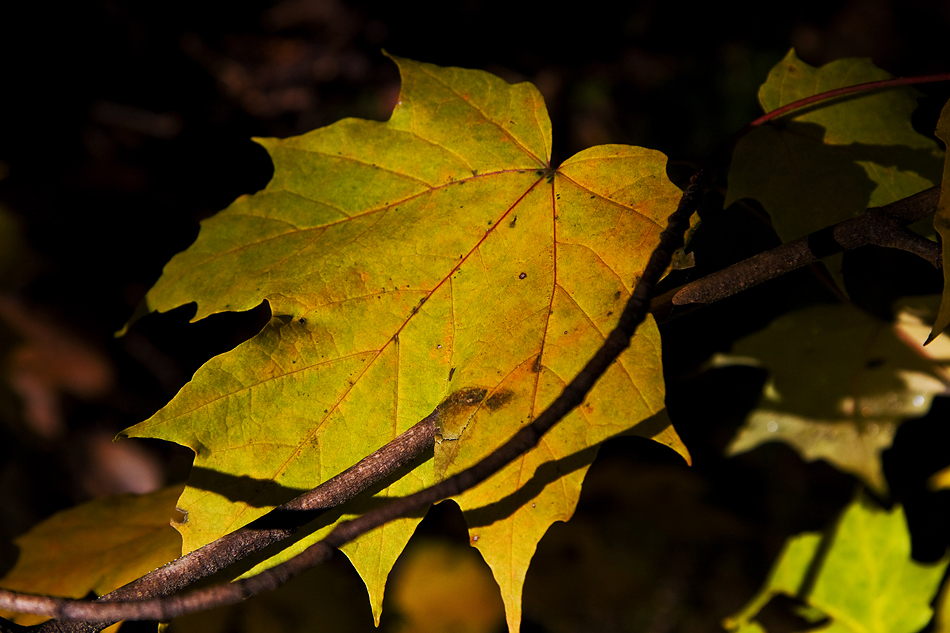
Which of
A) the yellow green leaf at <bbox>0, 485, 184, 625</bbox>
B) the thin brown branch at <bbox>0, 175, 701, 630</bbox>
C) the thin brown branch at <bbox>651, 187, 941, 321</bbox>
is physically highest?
the thin brown branch at <bbox>651, 187, 941, 321</bbox>

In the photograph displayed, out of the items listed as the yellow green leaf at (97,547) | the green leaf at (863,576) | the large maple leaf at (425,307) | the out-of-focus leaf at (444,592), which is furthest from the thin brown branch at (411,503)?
the out-of-focus leaf at (444,592)

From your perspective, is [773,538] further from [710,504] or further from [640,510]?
[640,510]

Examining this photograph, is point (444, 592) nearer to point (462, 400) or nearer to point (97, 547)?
point (97, 547)

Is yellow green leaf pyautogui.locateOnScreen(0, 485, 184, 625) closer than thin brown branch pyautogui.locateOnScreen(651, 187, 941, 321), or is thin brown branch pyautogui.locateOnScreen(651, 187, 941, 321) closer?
thin brown branch pyautogui.locateOnScreen(651, 187, 941, 321)

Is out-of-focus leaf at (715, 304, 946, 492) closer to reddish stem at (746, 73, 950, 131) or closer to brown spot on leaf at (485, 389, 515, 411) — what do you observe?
reddish stem at (746, 73, 950, 131)

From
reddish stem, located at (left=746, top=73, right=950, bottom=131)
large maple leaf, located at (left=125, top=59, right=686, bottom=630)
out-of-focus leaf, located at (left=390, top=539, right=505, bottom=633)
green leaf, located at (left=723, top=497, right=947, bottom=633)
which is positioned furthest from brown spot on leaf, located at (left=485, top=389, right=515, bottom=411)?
out-of-focus leaf, located at (left=390, top=539, right=505, bottom=633)

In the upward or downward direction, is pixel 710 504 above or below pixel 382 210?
below

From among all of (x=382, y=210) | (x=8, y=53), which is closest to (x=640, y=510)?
(x=382, y=210)
